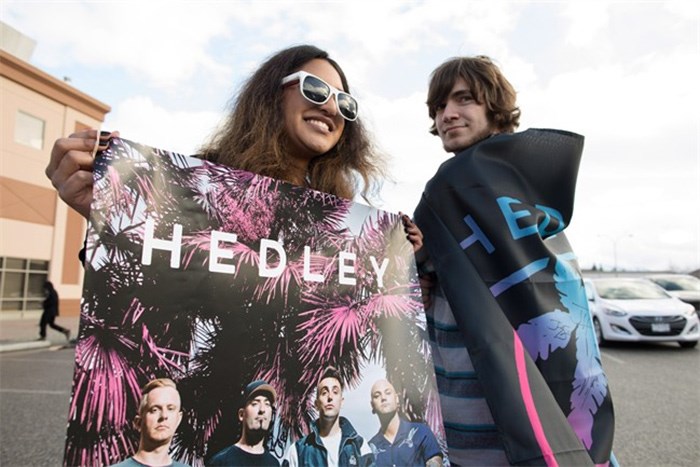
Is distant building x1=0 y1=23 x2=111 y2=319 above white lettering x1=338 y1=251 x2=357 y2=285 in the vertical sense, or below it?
above

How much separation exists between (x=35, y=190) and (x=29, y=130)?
2.25 meters

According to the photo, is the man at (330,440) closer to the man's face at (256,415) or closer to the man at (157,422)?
the man's face at (256,415)

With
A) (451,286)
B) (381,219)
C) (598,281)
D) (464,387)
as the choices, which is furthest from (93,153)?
(598,281)

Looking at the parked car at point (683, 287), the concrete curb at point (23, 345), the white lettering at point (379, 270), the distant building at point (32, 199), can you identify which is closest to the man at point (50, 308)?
the concrete curb at point (23, 345)

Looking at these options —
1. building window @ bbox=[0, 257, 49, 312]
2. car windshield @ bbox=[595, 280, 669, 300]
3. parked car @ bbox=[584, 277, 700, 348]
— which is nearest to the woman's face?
parked car @ bbox=[584, 277, 700, 348]

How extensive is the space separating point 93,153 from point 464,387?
3.88 feet

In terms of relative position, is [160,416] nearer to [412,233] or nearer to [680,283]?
[412,233]

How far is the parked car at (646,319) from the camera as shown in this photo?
7.72 meters

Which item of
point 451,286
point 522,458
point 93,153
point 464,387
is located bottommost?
point 522,458

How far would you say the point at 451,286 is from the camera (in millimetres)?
1398

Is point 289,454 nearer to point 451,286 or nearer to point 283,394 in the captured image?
point 283,394

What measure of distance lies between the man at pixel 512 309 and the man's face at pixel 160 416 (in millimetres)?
799

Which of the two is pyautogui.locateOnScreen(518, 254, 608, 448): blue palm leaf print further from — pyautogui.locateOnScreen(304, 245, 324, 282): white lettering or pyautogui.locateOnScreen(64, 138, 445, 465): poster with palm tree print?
pyautogui.locateOnScreen(304, 245, 324, 282): white lettering

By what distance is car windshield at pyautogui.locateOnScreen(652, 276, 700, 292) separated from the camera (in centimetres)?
1112
